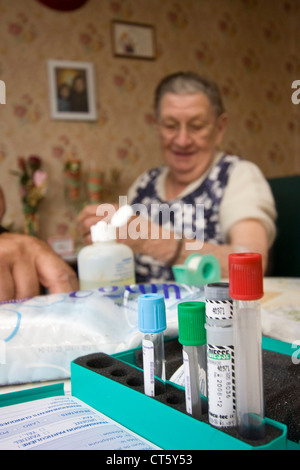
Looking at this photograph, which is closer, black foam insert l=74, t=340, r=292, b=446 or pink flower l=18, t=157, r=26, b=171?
black foam insert l=74, t=340, r=292, b=446

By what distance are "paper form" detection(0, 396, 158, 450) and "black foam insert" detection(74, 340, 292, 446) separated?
3cm

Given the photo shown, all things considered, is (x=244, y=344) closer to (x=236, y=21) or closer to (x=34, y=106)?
(x=34, y=106)

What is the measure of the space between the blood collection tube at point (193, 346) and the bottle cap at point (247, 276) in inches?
1.5

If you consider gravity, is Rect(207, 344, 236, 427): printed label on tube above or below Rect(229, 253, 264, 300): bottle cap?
below

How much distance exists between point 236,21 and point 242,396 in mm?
1419

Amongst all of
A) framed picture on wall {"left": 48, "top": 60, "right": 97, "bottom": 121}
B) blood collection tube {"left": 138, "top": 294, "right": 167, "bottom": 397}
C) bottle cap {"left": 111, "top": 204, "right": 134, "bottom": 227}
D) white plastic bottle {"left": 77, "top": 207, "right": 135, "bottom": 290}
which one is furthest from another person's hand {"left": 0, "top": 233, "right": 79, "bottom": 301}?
framed picture on wall {"left": 48, "top": 60, "right": 97, "bottom": 121}

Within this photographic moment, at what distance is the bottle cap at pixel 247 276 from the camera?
207 mm

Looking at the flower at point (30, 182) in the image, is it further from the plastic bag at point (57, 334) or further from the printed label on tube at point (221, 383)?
the printed label on tube at point (221, 383)

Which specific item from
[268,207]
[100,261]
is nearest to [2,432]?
[100,261]

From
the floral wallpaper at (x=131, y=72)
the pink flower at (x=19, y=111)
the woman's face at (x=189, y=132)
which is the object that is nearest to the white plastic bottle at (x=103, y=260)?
the woman's face at (x=189, y=132)

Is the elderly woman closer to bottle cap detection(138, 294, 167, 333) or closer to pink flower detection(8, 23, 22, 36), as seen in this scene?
bottle cap detection(138, 294, 167, 333)

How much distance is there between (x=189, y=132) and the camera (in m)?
0.89

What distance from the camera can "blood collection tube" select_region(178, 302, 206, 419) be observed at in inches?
9.5

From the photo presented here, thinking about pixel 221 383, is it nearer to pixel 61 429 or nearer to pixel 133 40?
pixel 61 429
